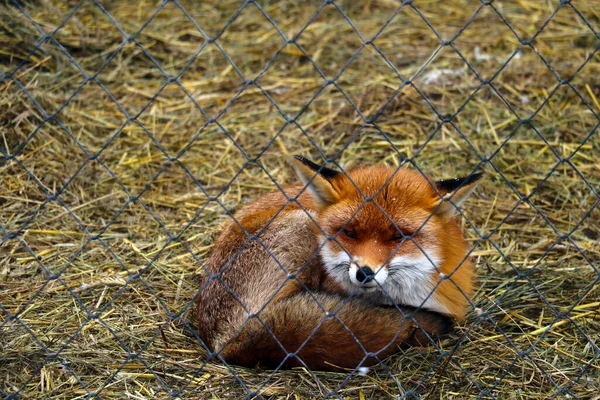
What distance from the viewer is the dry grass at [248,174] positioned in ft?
11.0

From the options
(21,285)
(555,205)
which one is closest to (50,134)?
(21,285)

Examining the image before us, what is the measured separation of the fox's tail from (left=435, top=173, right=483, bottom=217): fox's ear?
648 millimetres

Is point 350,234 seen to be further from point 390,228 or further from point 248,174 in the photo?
point 248,174

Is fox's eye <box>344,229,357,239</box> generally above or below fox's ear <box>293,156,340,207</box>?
below

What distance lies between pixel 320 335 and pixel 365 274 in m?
0.37

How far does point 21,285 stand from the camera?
4000mm

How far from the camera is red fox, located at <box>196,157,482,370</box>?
3.27 metres

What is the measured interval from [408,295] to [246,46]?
13.8 feet

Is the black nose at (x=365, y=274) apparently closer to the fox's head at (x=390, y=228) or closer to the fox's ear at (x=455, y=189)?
the fox's head at (x=390, y=228)

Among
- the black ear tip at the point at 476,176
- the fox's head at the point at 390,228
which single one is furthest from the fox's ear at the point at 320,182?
the black ear tip at the point at 476,176

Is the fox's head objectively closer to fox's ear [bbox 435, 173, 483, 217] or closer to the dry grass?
fox's ear [bbox 435, 173, 483, 217]

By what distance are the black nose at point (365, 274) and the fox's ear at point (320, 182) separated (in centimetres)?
54

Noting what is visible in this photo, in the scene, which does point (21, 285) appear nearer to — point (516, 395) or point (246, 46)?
point (516, 395)

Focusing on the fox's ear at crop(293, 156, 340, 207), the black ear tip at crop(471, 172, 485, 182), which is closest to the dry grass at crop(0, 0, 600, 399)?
the black ear tip at crop(471, 172, 485, 182)
